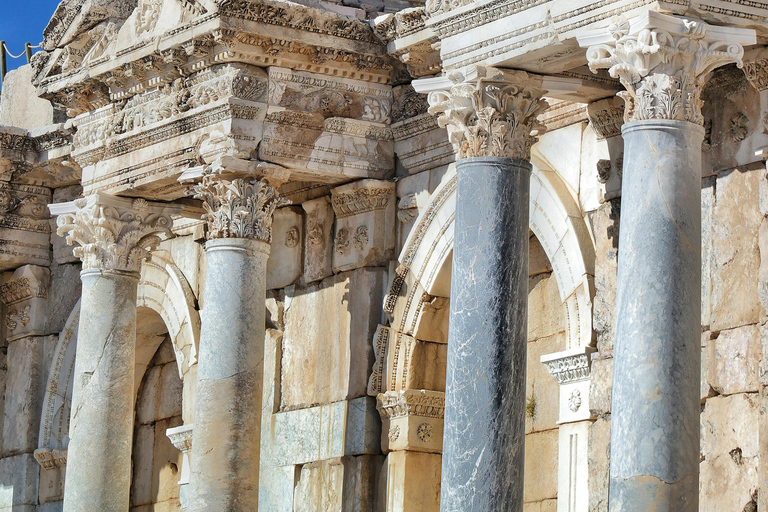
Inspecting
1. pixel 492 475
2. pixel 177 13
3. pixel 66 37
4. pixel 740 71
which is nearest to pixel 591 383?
pixel 492 475

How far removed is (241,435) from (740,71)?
4393 mm

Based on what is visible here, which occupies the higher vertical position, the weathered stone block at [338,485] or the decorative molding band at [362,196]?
the decorative molding band at [362,196]

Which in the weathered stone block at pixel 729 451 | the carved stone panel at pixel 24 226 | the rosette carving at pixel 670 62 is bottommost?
the weathered stone block at pixel 729 451

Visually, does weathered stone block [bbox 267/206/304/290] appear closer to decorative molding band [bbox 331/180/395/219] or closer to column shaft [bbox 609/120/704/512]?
decorative molding band [bbox 331/180/395/219]

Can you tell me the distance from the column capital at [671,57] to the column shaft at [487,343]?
131 cm

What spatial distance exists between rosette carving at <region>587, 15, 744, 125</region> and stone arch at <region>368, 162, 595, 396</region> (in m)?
2.31

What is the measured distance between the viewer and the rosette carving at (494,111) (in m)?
9.82

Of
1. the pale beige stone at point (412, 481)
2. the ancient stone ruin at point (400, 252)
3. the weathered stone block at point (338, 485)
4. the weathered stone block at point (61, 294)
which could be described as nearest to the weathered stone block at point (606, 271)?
the ancient stone ruin at point (400, 252)

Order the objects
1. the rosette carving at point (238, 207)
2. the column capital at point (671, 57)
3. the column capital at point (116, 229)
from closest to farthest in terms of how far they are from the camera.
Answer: the column capital at point (671, 57)
the rosette carving at point (238, 207)
the column capital at point (116, 229)

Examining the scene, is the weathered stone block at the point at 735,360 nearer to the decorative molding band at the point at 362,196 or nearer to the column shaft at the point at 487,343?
the column shaft at the point at 487,343

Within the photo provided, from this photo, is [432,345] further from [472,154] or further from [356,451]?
[472,154]

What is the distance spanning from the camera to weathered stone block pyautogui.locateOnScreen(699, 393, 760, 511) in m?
9.30

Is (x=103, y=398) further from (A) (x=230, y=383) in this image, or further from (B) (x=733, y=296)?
(B) (x=733, y=296)

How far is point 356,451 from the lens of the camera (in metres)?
12.3
